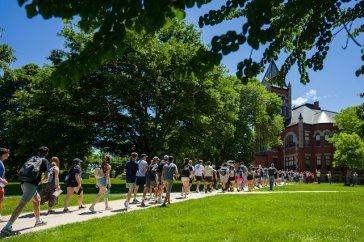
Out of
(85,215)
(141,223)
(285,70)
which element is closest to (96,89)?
(85,215)

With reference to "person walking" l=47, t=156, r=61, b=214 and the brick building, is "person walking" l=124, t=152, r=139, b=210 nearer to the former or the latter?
"person walking" l=47, t=156, r=61, b=214

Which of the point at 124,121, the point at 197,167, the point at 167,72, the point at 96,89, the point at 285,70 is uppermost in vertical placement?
the point at 167,72

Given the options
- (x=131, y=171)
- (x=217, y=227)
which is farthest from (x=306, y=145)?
(x=217, y=227)

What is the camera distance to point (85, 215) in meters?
10.3

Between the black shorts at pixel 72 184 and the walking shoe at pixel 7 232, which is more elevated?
the black shorts at pixel 72 184

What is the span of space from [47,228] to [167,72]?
65.4 feet

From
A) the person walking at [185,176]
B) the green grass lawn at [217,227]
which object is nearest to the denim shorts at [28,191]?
the green grass lawn at [217,227]

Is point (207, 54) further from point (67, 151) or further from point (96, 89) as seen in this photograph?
point (67, 151)

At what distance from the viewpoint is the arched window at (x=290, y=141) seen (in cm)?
5988

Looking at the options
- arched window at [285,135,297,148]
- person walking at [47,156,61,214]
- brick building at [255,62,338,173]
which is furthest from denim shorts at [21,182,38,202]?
arched window at [285,135,297,148]

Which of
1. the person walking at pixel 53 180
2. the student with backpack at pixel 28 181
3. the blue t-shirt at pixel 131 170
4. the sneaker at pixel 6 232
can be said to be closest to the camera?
the sneaker at pixel 6 232

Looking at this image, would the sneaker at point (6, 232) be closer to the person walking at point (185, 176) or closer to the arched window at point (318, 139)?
the person walking at point (185, 176)

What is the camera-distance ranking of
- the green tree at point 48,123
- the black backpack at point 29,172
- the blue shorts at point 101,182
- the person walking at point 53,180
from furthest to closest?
1. the green tree at point 48,123
2. the blue shorts at point 101,182
3. the person walking at point 53,180
4. the black backpack at point 29,172

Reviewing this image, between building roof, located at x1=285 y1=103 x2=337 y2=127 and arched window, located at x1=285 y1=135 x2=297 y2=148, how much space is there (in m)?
2.67
